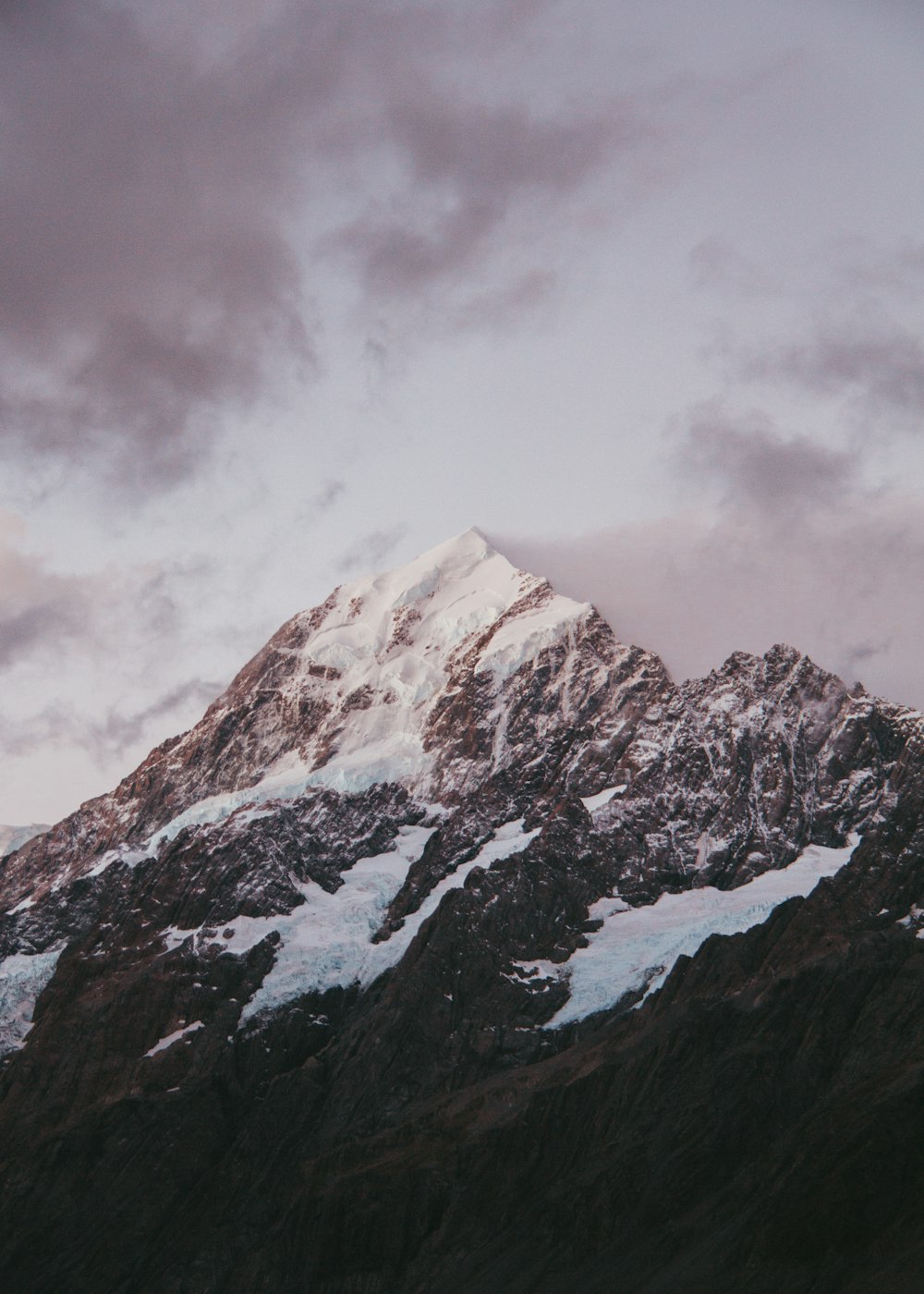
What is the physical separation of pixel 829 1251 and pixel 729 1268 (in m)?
10.3

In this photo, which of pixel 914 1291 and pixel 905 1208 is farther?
pixel 905 1208

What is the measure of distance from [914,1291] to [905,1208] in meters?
14.6

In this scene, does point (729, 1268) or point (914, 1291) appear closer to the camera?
point (914, 1291)

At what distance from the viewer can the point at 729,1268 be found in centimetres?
19850

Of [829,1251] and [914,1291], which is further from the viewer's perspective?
[829,1251]

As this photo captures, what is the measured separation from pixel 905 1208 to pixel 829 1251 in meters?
8.14

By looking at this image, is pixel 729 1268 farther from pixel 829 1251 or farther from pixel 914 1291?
pixel 914 1291

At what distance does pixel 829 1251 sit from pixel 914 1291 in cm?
1394

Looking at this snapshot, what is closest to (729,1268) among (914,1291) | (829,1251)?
(829,1251)

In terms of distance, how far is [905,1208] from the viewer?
194 metres

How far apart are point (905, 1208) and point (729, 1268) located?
690 inches

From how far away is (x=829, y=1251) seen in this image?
635 feet
